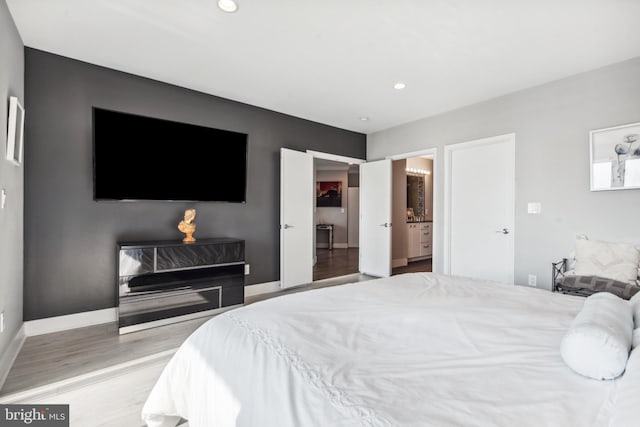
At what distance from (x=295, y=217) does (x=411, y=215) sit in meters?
3.94

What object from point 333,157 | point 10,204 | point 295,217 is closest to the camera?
point 10,204

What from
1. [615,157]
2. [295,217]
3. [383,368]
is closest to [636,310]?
[383,368]

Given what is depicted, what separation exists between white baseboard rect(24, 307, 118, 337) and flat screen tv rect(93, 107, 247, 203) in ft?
3.82

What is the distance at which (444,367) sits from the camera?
3.11 ft

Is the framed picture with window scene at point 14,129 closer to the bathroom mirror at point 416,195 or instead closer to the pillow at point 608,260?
the pillow at point 608,260

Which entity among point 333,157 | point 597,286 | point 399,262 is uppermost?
point 333,157

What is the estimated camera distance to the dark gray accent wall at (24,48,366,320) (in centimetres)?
286

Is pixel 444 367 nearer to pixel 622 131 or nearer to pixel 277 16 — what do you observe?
pixel 277 16

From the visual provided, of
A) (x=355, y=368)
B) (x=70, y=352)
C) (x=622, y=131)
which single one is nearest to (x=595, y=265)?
(x=622, y=131)

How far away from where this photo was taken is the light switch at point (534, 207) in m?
3.52

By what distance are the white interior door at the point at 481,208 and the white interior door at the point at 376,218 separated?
102cm

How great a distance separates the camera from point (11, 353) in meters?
2.35

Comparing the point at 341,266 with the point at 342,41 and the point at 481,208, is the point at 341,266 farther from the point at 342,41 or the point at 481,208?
the point at 342,41

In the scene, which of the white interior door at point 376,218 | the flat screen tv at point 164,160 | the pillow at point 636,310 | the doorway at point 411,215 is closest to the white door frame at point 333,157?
the white interior door at point 376,218
